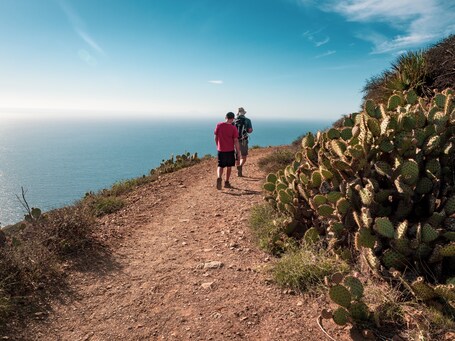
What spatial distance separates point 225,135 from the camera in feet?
32.7

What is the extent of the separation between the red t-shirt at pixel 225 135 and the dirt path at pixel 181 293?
9.19 feet

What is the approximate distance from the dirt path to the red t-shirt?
2801mm

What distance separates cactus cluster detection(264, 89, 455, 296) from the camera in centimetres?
374

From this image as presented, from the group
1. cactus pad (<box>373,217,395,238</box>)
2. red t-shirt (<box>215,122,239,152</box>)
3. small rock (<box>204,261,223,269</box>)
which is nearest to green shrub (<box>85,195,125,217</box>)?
red t-shirt (<box>215,122,239,152</box>)

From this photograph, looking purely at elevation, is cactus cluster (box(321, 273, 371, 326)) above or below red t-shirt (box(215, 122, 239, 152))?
below

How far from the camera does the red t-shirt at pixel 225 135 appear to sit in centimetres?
991

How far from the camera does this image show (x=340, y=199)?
450 cm

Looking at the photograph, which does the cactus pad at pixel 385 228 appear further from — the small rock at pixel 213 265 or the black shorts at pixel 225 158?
the black shorts at pixel 225 158

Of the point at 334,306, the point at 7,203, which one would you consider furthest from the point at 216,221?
the point at 7,203

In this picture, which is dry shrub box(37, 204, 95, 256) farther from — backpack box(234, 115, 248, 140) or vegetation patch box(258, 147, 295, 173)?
vegetation patch box(258, 147, 295, 173)

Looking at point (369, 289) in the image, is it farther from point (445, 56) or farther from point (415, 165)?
point (445, 56)

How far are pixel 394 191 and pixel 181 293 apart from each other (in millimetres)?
3403

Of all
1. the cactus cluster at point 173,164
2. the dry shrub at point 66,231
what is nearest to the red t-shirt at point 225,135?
the dry shrub at point 66,231

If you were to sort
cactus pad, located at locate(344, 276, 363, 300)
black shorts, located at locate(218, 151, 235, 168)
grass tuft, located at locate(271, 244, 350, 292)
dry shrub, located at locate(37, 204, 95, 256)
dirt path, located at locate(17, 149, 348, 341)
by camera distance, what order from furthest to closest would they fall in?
black shorts, located at locate(218, 151, 235, 168), dry shrub, located at locate(37, 204, 95, 256), grass tuft, located at locate(271, 244, 350, 292), dirt path, located at locate(17, 149, 348, 341), cactus pad, located at locate(344, 276, 363, 300)
